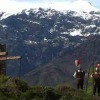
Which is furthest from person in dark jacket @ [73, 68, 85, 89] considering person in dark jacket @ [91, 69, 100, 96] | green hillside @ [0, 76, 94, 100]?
green hillside @ [0, 76, 94, 100]

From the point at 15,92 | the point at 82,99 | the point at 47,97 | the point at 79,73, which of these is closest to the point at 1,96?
the point at 15,92

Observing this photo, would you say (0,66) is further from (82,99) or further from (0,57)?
(82,99)

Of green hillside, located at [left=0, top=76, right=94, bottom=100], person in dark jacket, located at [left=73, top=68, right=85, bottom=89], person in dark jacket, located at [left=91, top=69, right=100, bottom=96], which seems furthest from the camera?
person in dark jacket, located at [left=73, top=68, right=85, bottom=89]

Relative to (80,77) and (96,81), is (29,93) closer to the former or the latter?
(96,81)

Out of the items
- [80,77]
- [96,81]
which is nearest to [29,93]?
[96,81]

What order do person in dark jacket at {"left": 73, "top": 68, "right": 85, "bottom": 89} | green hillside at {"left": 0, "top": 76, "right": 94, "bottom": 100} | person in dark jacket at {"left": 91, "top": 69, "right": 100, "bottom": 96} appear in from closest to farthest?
green hillside at {"left": 0, "top": 76, "right": 94, "bottom": 100}
person in dark jacket at {"left": 91, "top": 69, "right": 100, "bottom": 96}
person in dark jacket at {"left": 73, "top": 68, "right": 85, "bottom": 89}

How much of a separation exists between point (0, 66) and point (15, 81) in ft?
27.7

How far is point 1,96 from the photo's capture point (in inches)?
1099

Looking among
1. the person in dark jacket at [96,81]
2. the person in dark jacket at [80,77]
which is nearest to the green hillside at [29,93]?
the person in dark jacket at [96,81]

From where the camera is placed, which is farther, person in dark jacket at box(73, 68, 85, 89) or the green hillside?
person in dark jacket at box(73, 68, 85, 89)

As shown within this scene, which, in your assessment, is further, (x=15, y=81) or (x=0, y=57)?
(x=0, y=57)

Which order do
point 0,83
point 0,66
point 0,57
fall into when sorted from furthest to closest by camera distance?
point 0,66
point 0,57
point 0,83

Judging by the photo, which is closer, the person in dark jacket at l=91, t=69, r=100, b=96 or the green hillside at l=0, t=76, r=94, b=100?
the green hillside at l=0, t=76, r=94, b=100

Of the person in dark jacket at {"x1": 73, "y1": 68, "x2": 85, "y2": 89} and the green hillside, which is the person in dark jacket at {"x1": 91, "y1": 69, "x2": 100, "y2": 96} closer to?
the person in dark jacket at {"x1": 73, "y1": 68, "x2": 85, "y2": 89}
